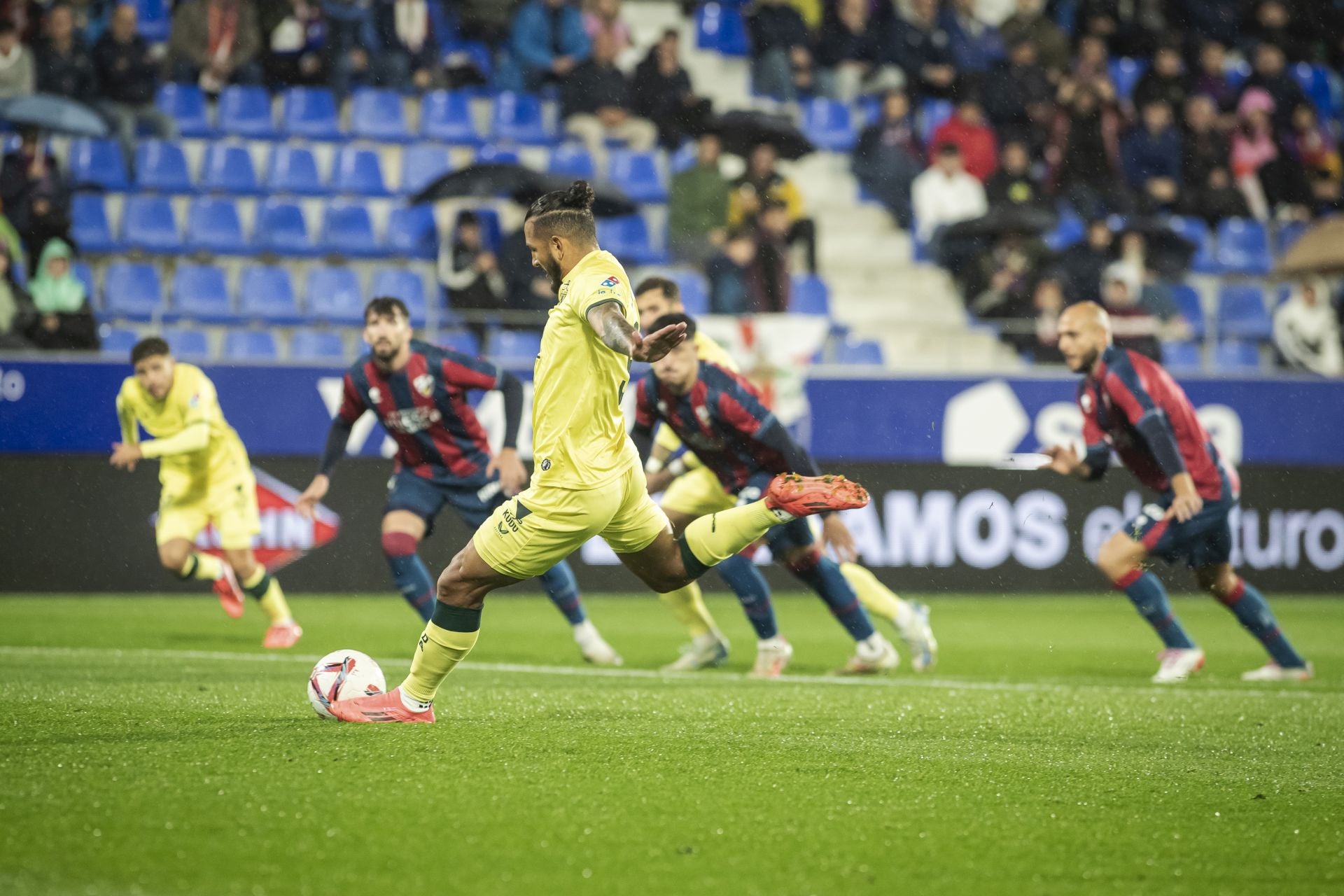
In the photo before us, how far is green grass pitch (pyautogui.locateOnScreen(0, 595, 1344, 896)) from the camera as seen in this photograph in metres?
4.38

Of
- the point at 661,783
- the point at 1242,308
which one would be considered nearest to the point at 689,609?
the point at 661,783

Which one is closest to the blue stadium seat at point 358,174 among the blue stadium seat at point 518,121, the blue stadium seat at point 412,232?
the blue stadium seat at point 412,232

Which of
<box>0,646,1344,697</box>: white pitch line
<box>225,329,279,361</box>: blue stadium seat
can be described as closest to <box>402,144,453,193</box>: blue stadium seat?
<box>225,329,279,361</box>: blue stadium seat

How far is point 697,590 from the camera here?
10.1 meters

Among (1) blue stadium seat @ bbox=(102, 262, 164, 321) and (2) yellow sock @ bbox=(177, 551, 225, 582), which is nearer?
(2) yellow sock @ bbox=(177, 551, 225, 582)

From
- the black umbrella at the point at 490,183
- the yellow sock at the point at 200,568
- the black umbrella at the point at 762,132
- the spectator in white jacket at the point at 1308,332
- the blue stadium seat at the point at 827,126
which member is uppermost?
the blue stadium seat at the point at 827,126

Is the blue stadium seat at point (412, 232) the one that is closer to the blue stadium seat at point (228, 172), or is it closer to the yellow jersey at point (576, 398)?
the blue stadium seat at point (228, 172)

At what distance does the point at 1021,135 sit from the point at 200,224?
965 centimetres

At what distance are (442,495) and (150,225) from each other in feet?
27.3

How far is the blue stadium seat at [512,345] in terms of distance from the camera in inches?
618

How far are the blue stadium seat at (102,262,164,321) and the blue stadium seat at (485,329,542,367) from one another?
132 inches

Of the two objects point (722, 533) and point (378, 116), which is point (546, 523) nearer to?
point (722, 533)

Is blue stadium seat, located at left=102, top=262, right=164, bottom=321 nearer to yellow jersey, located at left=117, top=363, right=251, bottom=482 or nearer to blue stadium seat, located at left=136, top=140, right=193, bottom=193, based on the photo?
blue stadium seat, located at left=136, top=140, right=193, bottom=193

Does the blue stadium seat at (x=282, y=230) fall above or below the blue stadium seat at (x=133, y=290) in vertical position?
above
